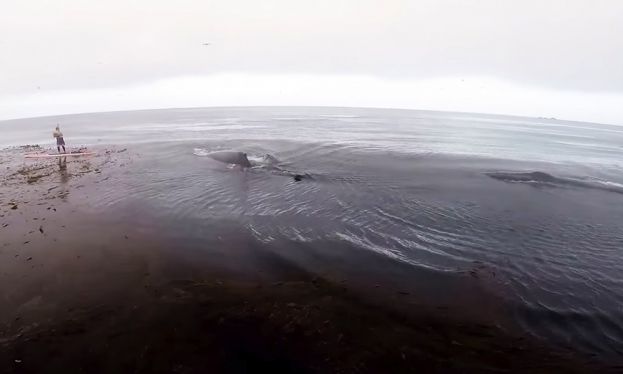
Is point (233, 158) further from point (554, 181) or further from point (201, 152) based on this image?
point (554, 181)

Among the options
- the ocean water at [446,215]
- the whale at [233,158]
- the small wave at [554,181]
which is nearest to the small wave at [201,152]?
the whale at [233,158]

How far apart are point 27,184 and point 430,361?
89.9 feet

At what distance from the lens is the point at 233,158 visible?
30.1 metres

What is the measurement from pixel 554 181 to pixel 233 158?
26326 millimetres

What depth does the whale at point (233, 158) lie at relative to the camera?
92.4 feet

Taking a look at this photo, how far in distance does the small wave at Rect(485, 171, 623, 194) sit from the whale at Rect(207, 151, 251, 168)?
2020cm

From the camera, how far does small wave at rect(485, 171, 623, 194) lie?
23.3m

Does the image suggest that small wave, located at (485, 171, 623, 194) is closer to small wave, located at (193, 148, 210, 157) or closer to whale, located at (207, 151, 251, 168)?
whale, located at (207, 151, 251, 168)

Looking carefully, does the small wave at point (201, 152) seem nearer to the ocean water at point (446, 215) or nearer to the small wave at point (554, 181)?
the ocean water at point (446, 215)

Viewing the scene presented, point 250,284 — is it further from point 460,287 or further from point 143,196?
point 143,196

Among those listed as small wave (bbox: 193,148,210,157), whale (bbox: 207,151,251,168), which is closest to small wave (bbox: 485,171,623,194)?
whale (bbox: 207,151,251,168)

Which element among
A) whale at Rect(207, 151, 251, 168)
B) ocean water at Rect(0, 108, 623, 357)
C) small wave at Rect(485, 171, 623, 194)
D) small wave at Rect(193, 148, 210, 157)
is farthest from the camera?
small wave at Rect(193, 148, 210, 157)

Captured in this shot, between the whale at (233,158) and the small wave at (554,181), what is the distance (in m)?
20.2

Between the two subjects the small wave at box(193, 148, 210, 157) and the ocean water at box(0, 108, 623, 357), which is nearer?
the ocean water at box(0, 108, 623, 357)
